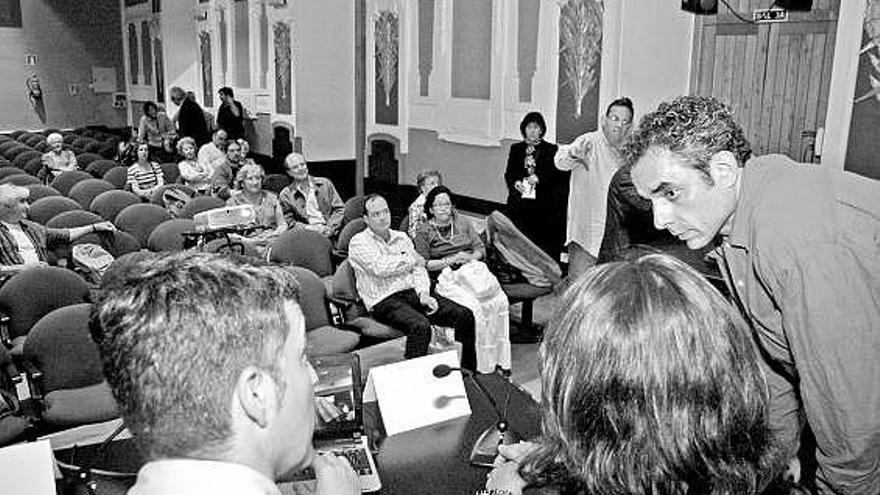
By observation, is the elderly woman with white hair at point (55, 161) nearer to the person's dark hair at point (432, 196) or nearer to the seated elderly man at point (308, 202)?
the seated elderly man at point (308, 202)


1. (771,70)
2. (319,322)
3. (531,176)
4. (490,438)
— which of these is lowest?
(319,322)

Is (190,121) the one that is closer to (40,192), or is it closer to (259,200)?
(40,192)

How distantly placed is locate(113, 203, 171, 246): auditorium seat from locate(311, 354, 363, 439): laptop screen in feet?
12.6

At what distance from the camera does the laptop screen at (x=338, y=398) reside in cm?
203

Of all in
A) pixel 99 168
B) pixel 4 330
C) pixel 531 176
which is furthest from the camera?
pixel 99 168

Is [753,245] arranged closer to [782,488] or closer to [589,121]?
[782,488]

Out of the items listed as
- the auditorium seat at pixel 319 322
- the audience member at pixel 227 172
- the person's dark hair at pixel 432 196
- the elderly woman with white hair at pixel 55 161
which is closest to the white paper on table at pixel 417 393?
the auditorium seat at pixel 319 322

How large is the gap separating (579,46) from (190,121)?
641 cm

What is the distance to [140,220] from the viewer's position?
220 inches

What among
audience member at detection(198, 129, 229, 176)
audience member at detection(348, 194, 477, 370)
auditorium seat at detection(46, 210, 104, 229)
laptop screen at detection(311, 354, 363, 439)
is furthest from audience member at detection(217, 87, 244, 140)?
laptop screen at detection(311, 354, 363, 439)

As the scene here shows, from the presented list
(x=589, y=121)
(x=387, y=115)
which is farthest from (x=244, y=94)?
(x=589, y=121)

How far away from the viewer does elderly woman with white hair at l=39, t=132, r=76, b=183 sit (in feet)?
28.6

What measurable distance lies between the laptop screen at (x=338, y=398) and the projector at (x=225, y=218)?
3.11 metres

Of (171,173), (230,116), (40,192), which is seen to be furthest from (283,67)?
(40,192)
